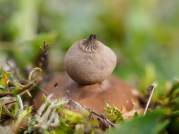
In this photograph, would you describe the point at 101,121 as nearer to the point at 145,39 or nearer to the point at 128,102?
the point at 128,102

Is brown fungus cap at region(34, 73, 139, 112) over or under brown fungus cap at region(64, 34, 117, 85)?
under

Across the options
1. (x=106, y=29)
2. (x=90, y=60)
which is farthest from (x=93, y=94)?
(x=106, y=29)

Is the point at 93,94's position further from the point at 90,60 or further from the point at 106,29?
the point at 106,29

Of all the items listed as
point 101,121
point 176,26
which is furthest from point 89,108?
point 176,26

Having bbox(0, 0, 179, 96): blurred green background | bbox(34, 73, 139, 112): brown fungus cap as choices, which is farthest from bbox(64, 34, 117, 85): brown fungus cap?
bbox(0, 0, 179, 96): blurred green background

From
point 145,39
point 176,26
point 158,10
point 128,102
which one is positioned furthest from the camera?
point 158,10

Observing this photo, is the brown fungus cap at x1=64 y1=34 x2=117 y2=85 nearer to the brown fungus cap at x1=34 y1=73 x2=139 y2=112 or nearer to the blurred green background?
the brown fungus cap at x1=34 y1=73 x2=139 y2=112
